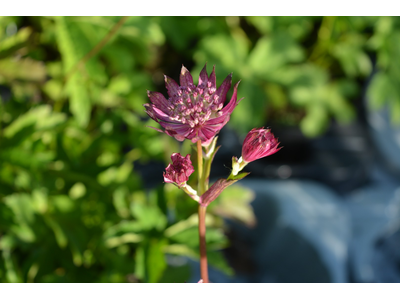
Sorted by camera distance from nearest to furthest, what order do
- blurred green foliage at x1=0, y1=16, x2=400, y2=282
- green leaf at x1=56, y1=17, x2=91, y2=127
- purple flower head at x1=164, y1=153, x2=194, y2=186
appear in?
purple flower head at x1=164, y1=153, x2=194, y2=186 < blurred green foliage at x1=0, y1=16, x2=400, y2=282 < green leaf at x1=56, y1=17, x2=91, y2=127

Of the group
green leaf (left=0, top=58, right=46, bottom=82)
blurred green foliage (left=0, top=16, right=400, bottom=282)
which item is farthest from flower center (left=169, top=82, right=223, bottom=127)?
green leaf (left=0, top=58, right=46, bottom=82)

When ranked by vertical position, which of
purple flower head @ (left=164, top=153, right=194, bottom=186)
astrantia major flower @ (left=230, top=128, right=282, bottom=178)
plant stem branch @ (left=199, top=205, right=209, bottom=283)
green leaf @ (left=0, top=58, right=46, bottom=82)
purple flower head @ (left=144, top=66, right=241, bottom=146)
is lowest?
plant stem branch @ (left=199, top=205, right=209, bottom=283)

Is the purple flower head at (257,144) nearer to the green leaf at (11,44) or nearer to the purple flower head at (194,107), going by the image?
the purple flower head at (194,107)

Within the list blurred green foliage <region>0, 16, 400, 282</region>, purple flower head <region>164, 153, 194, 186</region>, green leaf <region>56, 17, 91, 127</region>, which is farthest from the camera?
green leaf <region>56, 17, 91, 127</region>

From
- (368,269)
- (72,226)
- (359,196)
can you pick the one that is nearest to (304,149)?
(359,196)

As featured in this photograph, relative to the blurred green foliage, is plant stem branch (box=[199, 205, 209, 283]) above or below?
below

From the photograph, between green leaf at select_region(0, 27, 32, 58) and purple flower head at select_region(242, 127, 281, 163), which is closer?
purple flower head at select_region(242, 127, 281, 163)

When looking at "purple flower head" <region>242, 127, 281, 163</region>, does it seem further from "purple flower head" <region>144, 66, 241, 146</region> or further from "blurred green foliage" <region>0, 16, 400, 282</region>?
"blurred green foliage" <region>0, 16, 400, 282</region>
